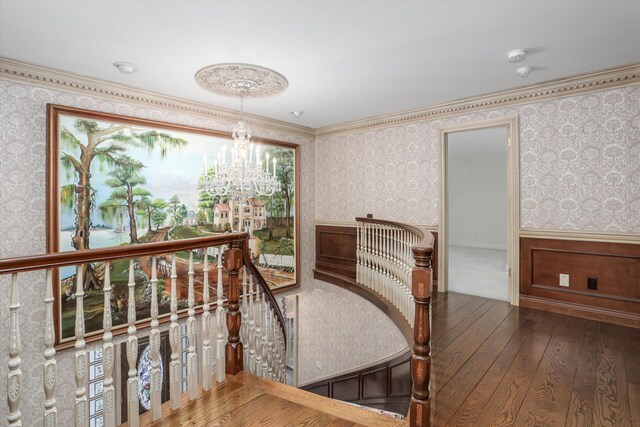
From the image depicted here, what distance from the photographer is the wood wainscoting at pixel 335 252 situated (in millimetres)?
5918

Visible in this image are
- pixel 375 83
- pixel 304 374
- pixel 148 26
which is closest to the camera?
pixel 148 26

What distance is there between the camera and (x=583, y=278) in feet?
12.4

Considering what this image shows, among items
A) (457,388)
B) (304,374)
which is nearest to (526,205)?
(457,388)

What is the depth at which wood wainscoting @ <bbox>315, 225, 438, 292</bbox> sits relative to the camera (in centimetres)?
592

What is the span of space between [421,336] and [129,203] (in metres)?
3.77

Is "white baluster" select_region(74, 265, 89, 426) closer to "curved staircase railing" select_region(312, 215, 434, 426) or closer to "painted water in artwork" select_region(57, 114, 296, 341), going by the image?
"curved staircase railing" select_region(312, 215, 434, 426)

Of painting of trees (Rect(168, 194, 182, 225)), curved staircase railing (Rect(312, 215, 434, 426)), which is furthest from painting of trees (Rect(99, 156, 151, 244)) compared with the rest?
curved staircase railing (Rect(312, 215, 434, 426))

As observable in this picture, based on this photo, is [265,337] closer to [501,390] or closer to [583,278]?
A: [501,390]

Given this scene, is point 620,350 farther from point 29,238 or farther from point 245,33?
point 29,238

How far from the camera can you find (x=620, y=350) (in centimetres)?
287

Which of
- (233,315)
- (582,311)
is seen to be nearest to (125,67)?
(233,315)

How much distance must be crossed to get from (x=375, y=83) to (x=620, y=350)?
3.44 m

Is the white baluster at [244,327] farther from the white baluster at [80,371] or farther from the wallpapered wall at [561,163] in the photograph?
the wallpapered wall at [561,163]

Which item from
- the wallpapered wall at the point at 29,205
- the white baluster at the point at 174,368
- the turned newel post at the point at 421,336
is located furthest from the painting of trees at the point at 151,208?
the turned newel post at the point at 421,336
